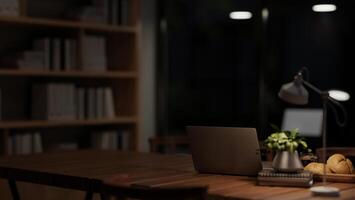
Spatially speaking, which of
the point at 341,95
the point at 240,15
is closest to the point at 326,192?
the point at 341,95

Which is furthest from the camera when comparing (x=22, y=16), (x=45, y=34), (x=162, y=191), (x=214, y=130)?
(x=45, y=34)

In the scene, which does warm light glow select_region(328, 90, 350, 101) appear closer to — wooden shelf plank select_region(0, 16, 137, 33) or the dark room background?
the dark room background

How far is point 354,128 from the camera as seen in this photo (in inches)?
208

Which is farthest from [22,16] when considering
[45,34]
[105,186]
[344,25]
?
[105,186]

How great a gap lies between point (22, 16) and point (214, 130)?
2.58m

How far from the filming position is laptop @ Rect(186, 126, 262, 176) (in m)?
2.88

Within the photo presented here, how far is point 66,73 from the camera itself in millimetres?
5277

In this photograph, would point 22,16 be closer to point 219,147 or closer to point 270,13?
point 270,13

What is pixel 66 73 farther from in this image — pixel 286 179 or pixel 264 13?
pixel 286 179

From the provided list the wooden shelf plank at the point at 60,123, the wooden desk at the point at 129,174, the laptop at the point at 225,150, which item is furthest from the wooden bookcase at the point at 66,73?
the laptop at the point at 225,150

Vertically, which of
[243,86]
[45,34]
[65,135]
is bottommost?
[65,135]

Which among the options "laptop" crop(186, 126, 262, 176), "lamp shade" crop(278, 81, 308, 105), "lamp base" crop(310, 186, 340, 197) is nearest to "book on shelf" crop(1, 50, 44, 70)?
"laptop" crop(186, 126, 262, 176)

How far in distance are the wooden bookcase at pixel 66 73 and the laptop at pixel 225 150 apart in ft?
7.60

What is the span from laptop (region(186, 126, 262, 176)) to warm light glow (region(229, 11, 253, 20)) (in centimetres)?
293
